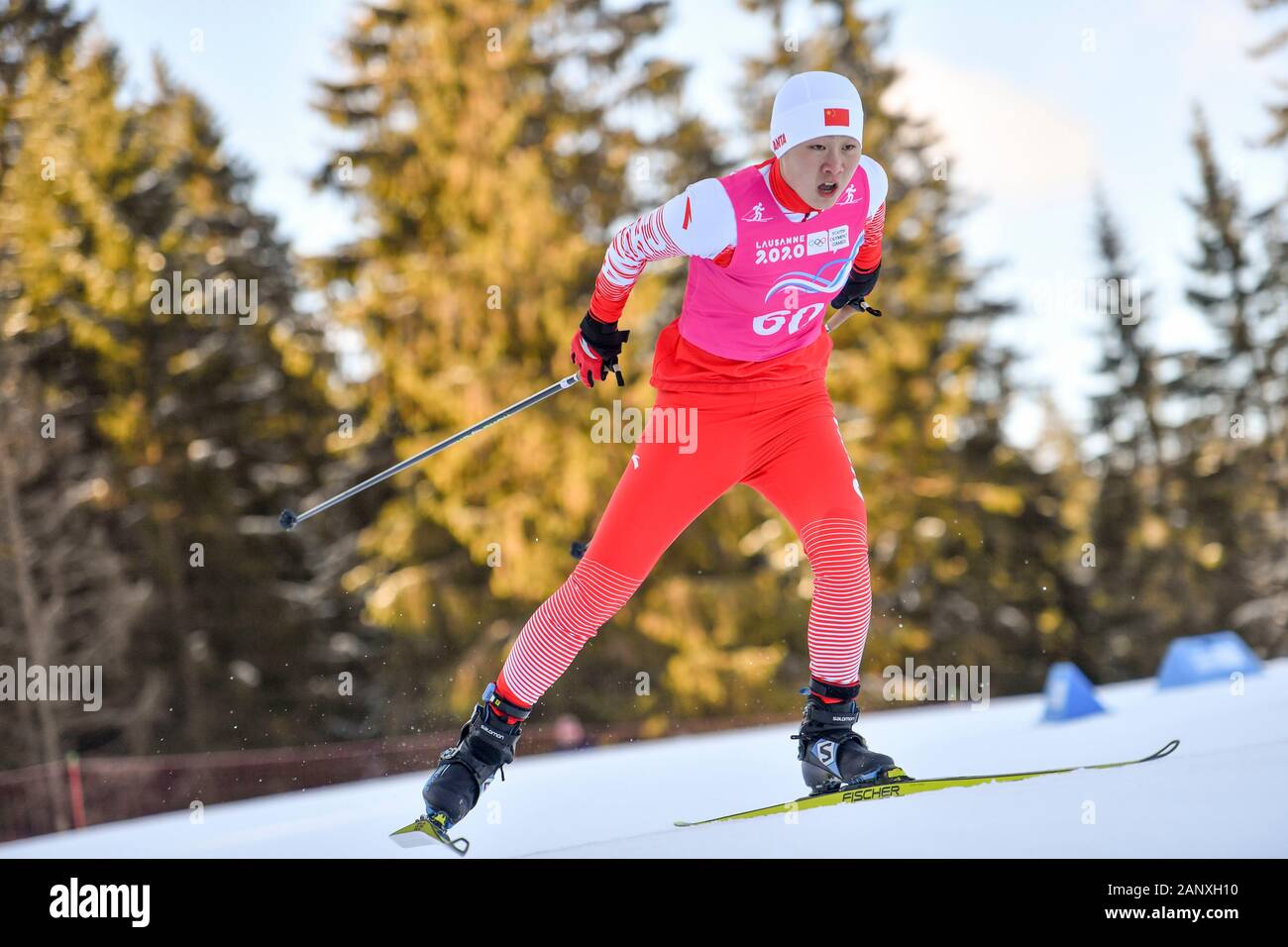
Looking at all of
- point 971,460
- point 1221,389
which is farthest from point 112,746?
point 1221,389

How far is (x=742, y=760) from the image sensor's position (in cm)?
500

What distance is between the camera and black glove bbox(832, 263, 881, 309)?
12.8 feet

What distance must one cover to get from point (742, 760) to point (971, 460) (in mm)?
13445

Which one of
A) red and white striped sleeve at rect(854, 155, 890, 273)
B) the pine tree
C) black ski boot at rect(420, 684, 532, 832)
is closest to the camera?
black ski boot at rect(420, 684, 532, 832)

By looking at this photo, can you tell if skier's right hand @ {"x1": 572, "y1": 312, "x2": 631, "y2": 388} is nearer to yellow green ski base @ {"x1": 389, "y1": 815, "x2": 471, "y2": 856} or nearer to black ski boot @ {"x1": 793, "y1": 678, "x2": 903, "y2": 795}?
black ski boot @ {"x1": 793, "y1": 678, "x2": 903, "y2": 795}

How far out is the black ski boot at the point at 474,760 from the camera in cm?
336

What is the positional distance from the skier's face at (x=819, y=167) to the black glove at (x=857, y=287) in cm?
66

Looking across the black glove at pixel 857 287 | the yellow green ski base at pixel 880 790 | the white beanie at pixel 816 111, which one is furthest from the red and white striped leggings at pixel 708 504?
the white beanie at pixel 816 111

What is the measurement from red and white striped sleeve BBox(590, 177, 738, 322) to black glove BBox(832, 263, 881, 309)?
2.48 ft

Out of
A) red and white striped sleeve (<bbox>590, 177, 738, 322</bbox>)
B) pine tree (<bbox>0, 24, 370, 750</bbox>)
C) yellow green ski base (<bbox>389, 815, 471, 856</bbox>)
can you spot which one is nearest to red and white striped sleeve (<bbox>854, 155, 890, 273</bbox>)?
red and white striped sleeve (<bbox>590, 177, 738, 322</bbox>)

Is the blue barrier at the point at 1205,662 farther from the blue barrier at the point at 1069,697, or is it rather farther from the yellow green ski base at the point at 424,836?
the yellow green ski base at the point at 424,836

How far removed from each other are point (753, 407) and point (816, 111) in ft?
2.97

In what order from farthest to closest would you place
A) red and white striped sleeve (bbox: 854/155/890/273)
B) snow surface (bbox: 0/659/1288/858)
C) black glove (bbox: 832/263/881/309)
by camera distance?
black glove (bbox: 832/263/881/309) < red and white striped sleeve (bbox: 854/155/890/273) < snow surface (bbox: 0/659/1288/858)

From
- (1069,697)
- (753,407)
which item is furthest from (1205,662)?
(753,407)
